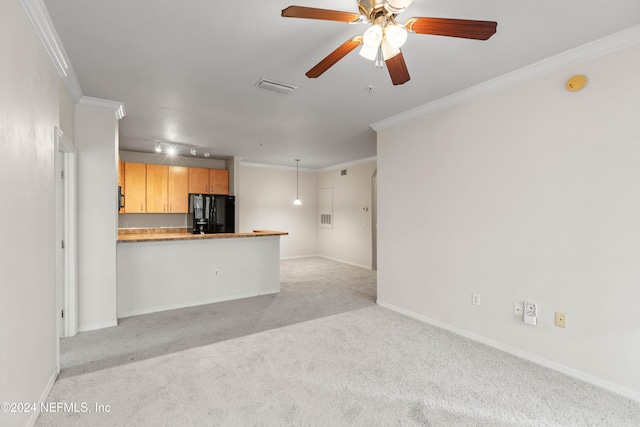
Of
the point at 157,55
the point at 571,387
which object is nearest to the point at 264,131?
the point at 157,55

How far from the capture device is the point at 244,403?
6.69 feet

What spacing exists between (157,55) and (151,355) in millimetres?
2536

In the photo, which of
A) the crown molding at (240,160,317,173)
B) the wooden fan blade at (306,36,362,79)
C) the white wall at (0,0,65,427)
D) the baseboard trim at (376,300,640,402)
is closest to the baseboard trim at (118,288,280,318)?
the white wall at (0,0,65,427)

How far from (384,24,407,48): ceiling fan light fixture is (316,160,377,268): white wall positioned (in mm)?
5129

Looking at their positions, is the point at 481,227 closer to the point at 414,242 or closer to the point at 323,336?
the point at 414,242

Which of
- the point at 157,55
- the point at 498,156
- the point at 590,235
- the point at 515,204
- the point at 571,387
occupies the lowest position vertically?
the point at 571,387

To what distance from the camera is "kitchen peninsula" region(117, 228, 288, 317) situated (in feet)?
12.4

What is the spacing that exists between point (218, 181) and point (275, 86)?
169 inches

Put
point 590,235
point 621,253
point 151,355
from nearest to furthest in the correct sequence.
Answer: point 621,253
point 590,235
point 151,355

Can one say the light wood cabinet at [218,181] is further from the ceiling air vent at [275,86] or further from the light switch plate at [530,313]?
the light switch plate at [530,313]

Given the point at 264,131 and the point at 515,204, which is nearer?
the point at 515,204

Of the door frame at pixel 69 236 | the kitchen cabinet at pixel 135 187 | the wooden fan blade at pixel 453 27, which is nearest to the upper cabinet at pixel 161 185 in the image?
the kitchen cabinet at pixel 135 187

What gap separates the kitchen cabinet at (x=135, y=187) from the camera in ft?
18.9

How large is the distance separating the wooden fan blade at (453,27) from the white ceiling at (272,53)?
36 cm
